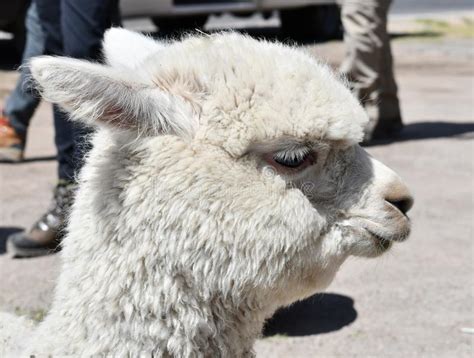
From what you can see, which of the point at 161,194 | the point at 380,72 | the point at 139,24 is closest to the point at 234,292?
the point at 161,194

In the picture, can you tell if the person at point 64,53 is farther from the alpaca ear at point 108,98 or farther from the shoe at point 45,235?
the alpaca ear at point 108,98

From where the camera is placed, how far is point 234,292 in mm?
2623

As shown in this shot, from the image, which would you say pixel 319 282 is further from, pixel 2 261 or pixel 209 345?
pixel 2 261

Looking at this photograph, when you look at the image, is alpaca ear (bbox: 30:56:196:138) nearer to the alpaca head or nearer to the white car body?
the alpaca head

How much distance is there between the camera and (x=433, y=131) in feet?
29.1

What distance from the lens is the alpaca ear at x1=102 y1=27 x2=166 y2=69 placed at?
3039 millimetres

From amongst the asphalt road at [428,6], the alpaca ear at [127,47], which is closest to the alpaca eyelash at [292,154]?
the alpaca ear at [127,47]

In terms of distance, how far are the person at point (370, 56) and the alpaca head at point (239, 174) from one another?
515 centimetres

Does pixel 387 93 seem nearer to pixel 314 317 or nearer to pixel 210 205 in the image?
pixel 314 317

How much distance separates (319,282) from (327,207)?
0.21 m

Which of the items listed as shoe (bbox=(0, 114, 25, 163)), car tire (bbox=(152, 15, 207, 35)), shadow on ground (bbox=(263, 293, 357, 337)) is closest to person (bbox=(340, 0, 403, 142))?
shoe (bbox=(0, 114, 25, 163))

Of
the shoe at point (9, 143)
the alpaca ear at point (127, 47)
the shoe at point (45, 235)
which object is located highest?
the alpaca ear at point (127, 47)

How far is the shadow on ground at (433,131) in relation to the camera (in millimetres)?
8555

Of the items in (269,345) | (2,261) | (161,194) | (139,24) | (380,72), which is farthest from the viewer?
(139,24)
